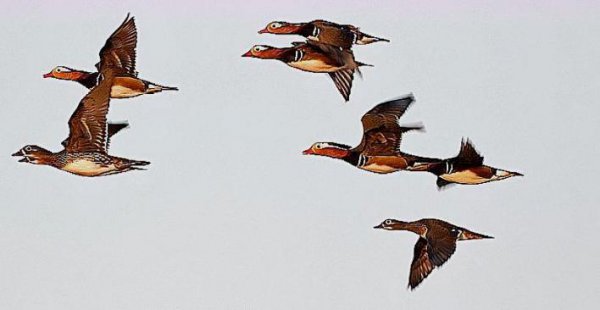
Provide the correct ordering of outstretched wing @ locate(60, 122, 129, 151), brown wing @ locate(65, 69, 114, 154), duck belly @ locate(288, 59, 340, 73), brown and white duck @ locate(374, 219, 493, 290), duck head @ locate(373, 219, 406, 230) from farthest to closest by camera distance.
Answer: duck head @ locate(373, 219, 406, 230) < duck belly @ locate(288, 59, 340, 73) < brown and white duck @ locate(374, 219, 493, 290) < outstretched wing @ locate(60, 122, 129, 151) < brown wing @ locate(65, 69, 114, 154)

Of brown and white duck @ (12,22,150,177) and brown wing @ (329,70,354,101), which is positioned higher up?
brown wing @ (329,70,354,101)

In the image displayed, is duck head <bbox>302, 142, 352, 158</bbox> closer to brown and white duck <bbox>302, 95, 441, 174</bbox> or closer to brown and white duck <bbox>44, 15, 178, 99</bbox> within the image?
brown and white duck <bbox>302, 95, 441, 174</bbox>

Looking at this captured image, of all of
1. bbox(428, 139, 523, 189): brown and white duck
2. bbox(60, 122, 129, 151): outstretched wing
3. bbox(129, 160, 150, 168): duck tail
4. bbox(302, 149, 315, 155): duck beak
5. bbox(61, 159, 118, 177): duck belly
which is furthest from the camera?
bbox(302, 149, 315, 155): duck beak

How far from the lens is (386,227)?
51.9 feet

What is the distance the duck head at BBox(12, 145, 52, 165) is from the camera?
14250 millimetres

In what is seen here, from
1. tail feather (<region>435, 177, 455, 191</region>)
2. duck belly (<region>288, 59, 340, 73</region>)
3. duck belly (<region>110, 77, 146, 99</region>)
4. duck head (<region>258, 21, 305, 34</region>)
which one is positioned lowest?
tail feather (<region>435, 177, 455, 191</region>)

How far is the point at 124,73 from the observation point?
50.4 feet

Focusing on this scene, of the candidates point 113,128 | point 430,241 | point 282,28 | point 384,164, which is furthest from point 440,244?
point 113,128

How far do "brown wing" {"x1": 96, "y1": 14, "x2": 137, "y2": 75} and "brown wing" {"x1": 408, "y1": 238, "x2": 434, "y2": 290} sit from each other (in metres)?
3.34

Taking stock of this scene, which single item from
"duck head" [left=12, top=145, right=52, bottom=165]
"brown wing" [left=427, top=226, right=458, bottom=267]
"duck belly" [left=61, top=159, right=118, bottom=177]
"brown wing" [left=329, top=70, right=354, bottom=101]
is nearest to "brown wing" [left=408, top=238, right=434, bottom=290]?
"brown wing" [left=427, top=226, right=458, bottom=267]

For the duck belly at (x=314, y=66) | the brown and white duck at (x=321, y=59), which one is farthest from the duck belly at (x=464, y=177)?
the duck belly at (x=314, y=66)

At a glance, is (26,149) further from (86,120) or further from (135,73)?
(135,73)

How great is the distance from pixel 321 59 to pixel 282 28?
38.2 inches

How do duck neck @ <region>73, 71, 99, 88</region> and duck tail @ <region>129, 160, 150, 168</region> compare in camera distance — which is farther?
duck neck @ <region>73, 71, 99, 88</region>
